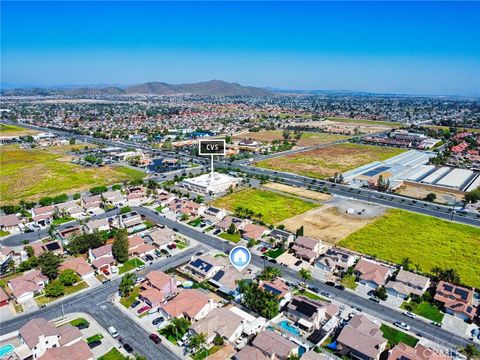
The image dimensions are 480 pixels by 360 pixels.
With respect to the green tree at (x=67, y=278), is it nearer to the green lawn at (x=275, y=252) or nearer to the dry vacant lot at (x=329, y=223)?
the green lawn at (x=275, y=252)

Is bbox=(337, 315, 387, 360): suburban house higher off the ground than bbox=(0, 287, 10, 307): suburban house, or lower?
higher

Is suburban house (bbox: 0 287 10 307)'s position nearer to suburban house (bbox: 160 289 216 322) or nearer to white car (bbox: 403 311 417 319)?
suburban house (bbox: 160 289 216 322)

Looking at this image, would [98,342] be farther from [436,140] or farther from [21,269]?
[436,140]

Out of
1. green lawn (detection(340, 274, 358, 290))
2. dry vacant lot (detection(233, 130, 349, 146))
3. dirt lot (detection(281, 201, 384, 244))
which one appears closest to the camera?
green lawn (detection(340, 274, 358, 290))

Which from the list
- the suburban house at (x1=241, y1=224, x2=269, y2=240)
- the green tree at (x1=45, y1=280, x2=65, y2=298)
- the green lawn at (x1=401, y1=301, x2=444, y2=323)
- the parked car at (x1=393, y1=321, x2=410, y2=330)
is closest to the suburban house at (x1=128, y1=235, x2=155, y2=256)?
the green tree at (x1=45, y1=280, x2=65, y2=298)

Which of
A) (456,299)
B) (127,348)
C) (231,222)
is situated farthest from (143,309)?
(456,299)

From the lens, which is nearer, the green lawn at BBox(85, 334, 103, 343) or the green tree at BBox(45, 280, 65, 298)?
the green lawn at BBox(85, 334, 103, 343)
